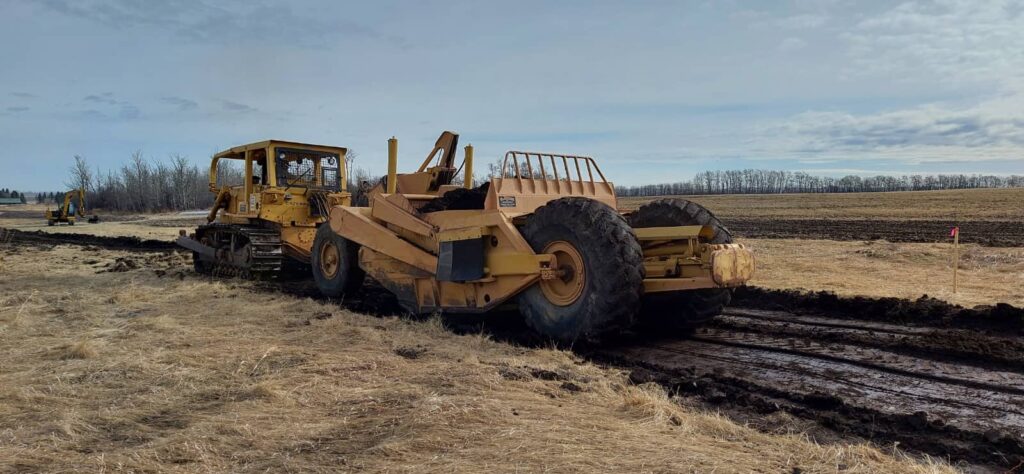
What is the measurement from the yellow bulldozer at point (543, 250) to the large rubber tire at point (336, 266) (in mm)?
295

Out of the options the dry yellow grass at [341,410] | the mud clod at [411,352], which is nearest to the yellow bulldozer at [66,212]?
the dry yellow grass at [341,410]

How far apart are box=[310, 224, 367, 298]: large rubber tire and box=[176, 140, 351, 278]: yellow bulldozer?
1.49 m

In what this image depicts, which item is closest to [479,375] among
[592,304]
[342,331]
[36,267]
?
[592,304]

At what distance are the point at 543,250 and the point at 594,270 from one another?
0.78 metres

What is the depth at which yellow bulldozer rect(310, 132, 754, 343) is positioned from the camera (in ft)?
21.5

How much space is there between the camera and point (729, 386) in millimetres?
5527

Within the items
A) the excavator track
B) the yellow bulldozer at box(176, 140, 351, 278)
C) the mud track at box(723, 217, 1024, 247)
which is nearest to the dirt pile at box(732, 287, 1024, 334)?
the yellow bulldozer at box(176, 140, 351, 278)

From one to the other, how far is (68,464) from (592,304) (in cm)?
433

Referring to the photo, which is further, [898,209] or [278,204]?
[898,209]

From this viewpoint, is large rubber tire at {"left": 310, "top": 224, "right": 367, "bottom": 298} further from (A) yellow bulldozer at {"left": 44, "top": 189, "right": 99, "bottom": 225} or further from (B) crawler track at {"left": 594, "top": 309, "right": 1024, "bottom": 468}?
(A) yellow bulldozer at {"left": 44, "top": 189, "right": 99, "bottom": 225}

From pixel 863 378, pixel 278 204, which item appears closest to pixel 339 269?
pixel 278 204

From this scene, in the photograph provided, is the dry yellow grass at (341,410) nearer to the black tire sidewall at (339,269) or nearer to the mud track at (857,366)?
the mud track at (857,366)

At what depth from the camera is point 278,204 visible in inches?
496

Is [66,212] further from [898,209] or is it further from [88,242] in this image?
[898,209]
